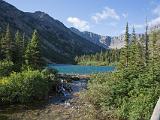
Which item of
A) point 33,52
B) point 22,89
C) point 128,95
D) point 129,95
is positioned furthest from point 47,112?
point 33,52

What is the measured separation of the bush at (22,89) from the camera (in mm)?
38312

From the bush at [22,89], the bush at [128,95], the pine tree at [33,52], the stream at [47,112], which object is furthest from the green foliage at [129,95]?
the pine tree at [33,52]

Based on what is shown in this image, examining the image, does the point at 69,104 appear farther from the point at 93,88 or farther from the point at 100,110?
the point at 100,110

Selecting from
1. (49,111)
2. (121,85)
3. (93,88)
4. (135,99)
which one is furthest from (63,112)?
(135,99)

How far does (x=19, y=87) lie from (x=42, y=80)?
553 centimetres

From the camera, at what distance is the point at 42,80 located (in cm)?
4431

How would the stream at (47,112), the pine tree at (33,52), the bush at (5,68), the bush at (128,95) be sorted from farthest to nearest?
the pine tree at (33,52), the bush at (5,68), the stream at (47,112), the bush at (128,95)

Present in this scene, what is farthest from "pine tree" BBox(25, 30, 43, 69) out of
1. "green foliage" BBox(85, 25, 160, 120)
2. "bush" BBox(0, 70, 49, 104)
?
"green foliage" BBox(85, 25, 160, 120)

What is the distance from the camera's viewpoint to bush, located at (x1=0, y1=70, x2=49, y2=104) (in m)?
38.3

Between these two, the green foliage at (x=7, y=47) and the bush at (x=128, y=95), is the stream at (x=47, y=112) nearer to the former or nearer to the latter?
the bush at (x=128, y=95)

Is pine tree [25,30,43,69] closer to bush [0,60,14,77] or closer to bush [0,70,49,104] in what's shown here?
bush [0,60,14,77]

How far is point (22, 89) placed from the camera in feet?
129

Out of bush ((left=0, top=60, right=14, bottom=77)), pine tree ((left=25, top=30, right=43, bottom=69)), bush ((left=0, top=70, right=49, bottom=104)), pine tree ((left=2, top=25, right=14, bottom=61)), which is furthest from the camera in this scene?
pine tree ((left=2, top=25, right=14, bottom=61))

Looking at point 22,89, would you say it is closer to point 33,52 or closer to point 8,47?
point 33,52
